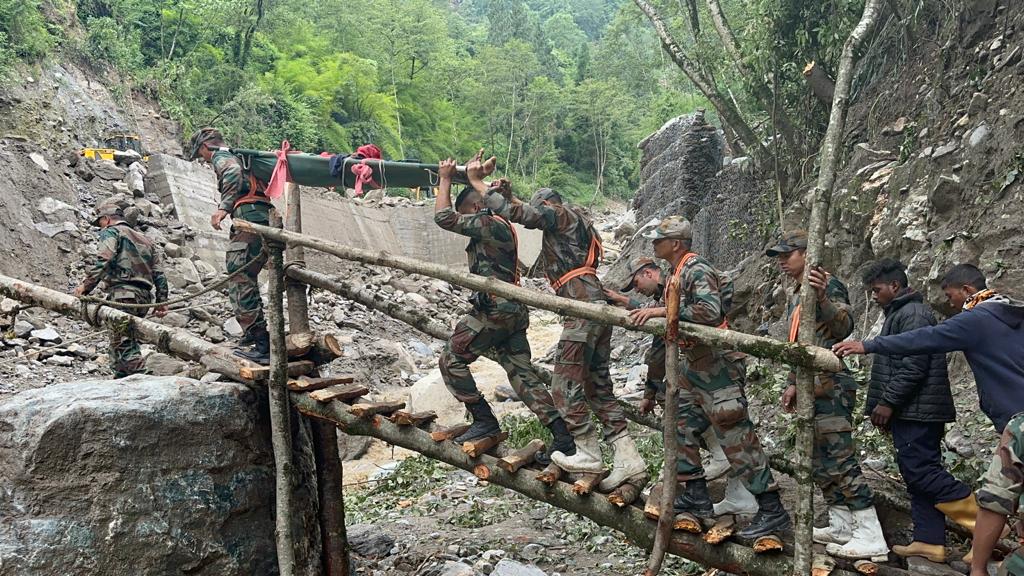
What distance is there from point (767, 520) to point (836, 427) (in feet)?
2.01

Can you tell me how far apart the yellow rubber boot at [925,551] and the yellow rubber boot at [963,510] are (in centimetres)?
16

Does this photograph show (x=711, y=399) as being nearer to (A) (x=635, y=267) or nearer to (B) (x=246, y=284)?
(A) (x=635, y=267)

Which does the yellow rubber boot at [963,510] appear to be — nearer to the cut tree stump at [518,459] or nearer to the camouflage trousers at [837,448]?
the camouflage trousers at [837,448]

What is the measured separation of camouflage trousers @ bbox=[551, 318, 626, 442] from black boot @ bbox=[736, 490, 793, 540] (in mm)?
774

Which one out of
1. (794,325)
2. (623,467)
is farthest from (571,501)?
(794,325)

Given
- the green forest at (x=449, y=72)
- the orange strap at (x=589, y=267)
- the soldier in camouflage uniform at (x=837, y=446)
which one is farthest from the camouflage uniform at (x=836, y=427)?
the green forest at (x=449, y=72)

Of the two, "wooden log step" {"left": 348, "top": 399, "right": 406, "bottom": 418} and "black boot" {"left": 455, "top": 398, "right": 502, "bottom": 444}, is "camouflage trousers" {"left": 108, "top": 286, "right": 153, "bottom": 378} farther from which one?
"black boot" {"left": 455, "top": 398, "right": 502, "bottom": 444}

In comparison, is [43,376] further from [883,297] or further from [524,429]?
[883,297]

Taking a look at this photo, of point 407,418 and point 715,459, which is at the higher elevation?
point 407,418

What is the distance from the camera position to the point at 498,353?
15.1 ft

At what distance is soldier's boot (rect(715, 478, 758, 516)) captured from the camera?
12.3 feet

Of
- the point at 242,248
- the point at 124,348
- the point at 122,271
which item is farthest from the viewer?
the point at 122,271

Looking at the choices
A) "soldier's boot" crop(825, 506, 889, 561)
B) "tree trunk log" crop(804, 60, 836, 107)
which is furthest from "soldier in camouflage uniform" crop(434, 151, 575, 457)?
"tree trunk log" crop(804, 60, 836, 107)

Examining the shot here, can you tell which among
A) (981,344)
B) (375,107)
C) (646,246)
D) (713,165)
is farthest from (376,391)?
(375,107)
